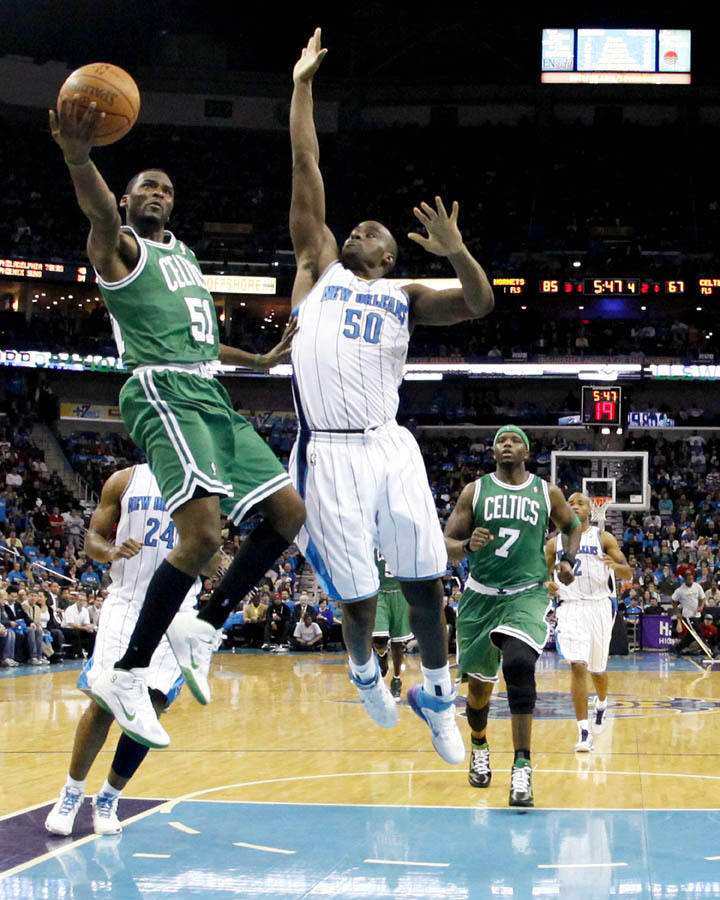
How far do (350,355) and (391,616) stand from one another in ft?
25.5

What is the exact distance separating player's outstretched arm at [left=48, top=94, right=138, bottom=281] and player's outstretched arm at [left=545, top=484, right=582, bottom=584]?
4379 millimetres

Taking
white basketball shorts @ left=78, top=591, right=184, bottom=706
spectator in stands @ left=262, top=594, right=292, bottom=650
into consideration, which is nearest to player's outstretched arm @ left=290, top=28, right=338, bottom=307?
white basketball shorts @ left=78, top=591, right=184, bottom=706

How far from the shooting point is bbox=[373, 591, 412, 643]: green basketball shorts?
1234cm

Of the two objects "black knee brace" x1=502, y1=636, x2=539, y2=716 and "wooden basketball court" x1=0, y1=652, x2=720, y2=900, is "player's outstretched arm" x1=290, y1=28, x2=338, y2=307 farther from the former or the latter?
"black knee brace" x1=502, y1=636, x2=539, y2=716

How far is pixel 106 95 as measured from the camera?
468 centimetres

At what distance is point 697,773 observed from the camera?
8.80 m

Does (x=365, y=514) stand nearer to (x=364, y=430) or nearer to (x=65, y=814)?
(x=364, y=430)

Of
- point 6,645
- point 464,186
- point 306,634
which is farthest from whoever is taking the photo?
point 464,186

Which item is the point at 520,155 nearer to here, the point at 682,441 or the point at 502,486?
the point at 682,441

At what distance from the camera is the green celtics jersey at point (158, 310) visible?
203 inches

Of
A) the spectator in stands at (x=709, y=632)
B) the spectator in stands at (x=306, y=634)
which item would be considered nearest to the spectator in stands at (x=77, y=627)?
the spectator in stands at (x=306, y=634)

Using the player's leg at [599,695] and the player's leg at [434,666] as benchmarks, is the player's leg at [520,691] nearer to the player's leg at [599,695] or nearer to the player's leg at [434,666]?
the player's leg at [434,666]

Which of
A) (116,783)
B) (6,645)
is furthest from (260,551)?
(6,645)

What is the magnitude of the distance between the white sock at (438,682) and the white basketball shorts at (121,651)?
1709mm
